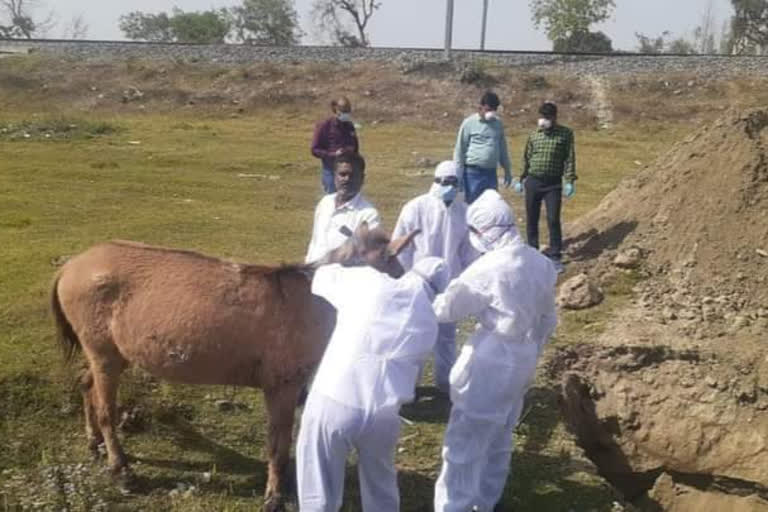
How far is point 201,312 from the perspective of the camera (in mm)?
5477

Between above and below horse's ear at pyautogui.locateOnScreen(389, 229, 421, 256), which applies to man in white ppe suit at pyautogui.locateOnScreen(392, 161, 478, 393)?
below

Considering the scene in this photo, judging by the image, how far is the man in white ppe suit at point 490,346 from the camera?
16.6 ft

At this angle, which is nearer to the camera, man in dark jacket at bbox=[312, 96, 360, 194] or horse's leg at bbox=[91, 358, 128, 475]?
horse's leg at bbox=[91, 358, 128, 475]

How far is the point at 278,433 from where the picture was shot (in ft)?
17.7

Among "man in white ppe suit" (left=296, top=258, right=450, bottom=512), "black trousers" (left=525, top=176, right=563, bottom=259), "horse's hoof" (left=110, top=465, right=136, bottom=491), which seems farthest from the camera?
"black trousers" (left=525, top=176, right=563, bottom=259)

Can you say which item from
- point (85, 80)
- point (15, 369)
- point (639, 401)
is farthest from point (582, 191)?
point (85, 80)

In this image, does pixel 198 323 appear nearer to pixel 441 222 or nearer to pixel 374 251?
pixel 374 251

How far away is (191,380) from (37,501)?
1.16m

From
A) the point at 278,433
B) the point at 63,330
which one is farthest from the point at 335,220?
the point at 63,330

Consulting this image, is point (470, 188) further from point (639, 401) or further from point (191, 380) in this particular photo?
point (191, 380)

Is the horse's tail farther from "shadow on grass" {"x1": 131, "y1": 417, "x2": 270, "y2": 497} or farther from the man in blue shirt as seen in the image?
the man in blue shirt

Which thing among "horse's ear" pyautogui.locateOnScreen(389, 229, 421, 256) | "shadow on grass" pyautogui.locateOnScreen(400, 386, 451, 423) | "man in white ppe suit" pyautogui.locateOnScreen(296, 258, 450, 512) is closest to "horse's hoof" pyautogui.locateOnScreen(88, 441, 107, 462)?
"shadow on grass" pyautogui.locateOnScreen(400, 386, 451, 423)

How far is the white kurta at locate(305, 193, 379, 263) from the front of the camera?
19.2ft

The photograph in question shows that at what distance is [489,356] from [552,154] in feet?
17.2
